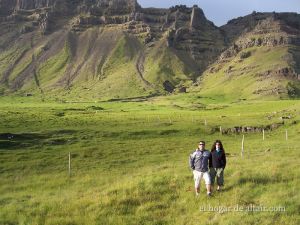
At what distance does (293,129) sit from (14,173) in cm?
4166

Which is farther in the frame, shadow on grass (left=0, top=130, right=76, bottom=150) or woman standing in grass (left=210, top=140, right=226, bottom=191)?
shadow on grass (left=0, top=130, right=76, bottom=150)

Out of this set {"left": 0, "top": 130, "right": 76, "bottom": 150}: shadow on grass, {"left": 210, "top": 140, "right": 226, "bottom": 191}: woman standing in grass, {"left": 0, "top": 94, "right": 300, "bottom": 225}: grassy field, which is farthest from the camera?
{"left": 0, "top": 130, "right": 76, "bottom": 150}: shadow on grass

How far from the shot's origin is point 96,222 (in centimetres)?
1800

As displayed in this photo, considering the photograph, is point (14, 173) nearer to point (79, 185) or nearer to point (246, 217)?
point (79, 185)

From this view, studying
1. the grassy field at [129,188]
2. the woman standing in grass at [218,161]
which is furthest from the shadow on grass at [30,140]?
the woman standing in grass at [218,161]

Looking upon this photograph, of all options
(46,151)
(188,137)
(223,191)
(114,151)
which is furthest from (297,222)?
(188,137)

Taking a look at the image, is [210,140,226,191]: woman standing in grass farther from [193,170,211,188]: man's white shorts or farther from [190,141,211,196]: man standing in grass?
[193,170,211,188]: man's white shorts

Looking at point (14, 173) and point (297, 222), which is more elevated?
point (297, 222)

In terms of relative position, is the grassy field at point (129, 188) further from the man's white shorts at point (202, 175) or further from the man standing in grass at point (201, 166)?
the man's white shorts at point (202, 175)

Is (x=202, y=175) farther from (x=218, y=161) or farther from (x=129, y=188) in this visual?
(x=129, y=188)

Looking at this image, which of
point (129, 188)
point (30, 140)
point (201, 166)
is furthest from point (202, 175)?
point (30, 140)

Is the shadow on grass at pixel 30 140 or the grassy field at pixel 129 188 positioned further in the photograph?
the shadow on grass at pixel 30 140

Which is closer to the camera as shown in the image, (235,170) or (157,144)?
(235,170)

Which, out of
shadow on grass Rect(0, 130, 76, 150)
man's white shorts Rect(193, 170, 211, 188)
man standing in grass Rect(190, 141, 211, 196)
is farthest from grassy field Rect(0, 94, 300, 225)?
man's white shorts Rect(193, 170, 211, 188)
